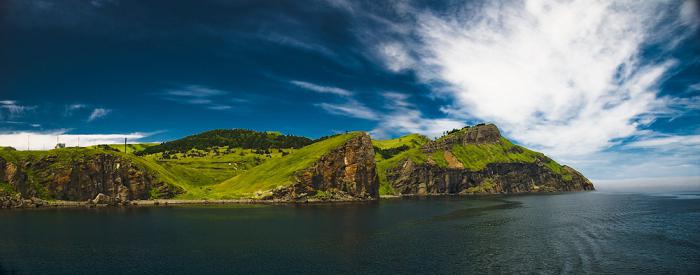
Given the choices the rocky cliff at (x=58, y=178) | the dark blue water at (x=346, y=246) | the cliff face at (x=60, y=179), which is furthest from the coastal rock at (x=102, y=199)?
the dark blue water at (x=346, y=246)

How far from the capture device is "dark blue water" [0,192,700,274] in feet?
199

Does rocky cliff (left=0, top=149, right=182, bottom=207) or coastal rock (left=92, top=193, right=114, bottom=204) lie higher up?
rocky cliff (left=0, top=149, right=182, bottom=207)

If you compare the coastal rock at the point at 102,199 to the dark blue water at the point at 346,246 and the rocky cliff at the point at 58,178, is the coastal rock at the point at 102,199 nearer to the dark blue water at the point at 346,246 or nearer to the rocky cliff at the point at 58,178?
the rocky cliff at the point at 58,178

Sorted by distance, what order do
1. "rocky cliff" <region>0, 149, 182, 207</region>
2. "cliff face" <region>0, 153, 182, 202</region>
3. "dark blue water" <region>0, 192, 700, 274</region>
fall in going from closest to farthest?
"dark blue water" <region>0, 192, 700, 274</region> < "cliff face" <region>0, 153, 182, 202</region> < "rocky cliff" <region>0, 149, 182, 207</region>

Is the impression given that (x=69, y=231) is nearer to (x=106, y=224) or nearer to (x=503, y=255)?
(x=106, y=224)

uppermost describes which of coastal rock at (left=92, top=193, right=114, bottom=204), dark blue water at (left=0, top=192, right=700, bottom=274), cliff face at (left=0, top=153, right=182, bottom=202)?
cliff face at (left=0, top=153, right=182, bottom=202)

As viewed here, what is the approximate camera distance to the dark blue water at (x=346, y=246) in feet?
199

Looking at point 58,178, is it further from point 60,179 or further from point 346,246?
point 346,246

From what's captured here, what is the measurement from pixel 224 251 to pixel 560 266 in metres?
57.6

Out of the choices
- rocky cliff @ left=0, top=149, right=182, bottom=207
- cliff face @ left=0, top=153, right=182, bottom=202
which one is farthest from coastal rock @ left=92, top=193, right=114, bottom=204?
cliff face @ left=0, top=153, right=182, bottom=202

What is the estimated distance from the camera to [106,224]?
110250 millimetres

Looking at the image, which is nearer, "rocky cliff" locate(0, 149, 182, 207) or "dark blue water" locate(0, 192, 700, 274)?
"dark blue water" locate(0, 192, 700, 274)

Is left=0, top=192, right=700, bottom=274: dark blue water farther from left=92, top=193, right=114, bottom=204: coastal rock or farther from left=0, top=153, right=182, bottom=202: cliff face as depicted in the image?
left=0, top=153, right=182, bottom=202: cliff face

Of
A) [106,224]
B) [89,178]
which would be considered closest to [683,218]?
[106,224]
